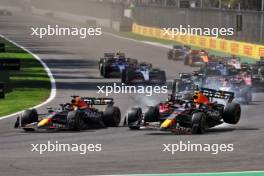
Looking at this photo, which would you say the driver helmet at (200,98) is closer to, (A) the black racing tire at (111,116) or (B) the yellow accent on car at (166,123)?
(B) the yellow accent on car at (166,123)

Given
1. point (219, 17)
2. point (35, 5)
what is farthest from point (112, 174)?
point (35, 5)

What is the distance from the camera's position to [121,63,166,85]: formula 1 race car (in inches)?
1708

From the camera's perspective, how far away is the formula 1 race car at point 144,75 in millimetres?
43375

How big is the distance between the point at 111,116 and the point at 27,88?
17.3 m

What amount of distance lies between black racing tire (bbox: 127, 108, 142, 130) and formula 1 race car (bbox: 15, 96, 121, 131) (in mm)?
781

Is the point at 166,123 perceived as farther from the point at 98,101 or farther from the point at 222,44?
the point at 222,44

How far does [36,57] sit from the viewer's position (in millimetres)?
72375

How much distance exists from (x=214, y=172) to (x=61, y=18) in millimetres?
130847

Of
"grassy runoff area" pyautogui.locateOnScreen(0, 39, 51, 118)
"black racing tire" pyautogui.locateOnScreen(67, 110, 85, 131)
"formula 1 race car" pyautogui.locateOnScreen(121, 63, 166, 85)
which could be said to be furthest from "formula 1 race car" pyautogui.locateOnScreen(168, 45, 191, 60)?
"black racing tire" pyautogui.locateOnScreen(67, 110, 85, 131)

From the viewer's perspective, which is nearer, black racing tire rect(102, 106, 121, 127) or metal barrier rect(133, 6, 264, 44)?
black racing tire rect(102, 106, 121, 127)

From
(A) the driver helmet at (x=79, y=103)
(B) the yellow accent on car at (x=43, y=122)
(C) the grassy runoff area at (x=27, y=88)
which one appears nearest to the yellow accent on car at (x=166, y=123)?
(A) the driver helmet at (x=79, y=103)

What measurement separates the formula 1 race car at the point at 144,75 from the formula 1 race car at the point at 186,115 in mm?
14073

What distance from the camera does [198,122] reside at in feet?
88.3

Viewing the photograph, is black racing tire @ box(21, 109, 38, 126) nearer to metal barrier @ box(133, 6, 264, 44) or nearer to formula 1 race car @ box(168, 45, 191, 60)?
formula 1 race car @ box(168, 45, 191, 60)
